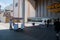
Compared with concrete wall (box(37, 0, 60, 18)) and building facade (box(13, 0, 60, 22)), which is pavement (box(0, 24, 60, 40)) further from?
building facade (box(13, 0, 60, 22))

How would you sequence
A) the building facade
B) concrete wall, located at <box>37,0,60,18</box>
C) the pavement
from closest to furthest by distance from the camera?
the pavement
concrete wall, located at <box>37,0,60,18</box>
the building facade

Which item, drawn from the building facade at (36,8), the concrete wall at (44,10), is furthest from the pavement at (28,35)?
the building facade at (36,8)

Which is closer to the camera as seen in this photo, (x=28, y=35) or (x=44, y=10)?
(x=28, y=35)

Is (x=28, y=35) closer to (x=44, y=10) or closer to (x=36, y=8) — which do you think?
(x=44, y=10)

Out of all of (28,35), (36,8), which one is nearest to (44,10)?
(36,8)

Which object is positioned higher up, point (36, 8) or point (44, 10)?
point (36, 8)

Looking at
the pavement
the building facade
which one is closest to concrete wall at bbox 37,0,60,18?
the building facade

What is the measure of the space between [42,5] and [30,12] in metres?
4.80

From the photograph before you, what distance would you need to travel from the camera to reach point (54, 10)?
152ft

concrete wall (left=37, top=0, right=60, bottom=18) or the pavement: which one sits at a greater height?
concrete wall (left=37, top=0, right=60, bottom=18)

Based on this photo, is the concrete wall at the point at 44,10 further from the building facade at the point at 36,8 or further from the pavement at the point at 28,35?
the pavement at the point at 28,35

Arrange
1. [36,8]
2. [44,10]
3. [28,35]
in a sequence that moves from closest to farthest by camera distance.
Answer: [28,35]
[44,10]
[36,8]

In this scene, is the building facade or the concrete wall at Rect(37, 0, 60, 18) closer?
the concrete wall at Rect(37, 0, 60, 18)

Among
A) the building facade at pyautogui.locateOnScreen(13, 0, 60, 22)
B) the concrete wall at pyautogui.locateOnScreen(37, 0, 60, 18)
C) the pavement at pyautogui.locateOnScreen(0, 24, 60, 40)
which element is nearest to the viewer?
the pavement at pyautogui.locateOnScreen(0, 24, 60, 40)
